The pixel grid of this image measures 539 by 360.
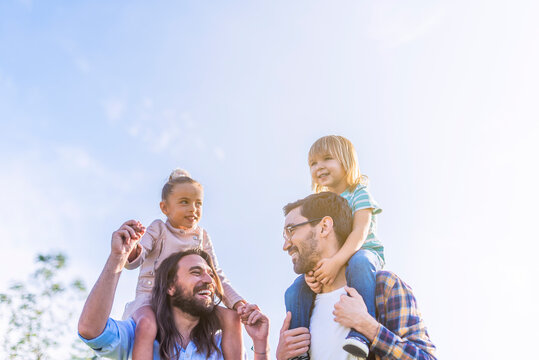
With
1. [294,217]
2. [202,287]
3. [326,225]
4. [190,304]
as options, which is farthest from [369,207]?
[190,304]

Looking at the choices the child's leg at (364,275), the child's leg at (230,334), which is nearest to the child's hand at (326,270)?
the child's leg at (364,275)

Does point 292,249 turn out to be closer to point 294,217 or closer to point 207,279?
point 294,217

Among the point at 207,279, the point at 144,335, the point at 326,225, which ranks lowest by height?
the point at 144,335

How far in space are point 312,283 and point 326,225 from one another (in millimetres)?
550

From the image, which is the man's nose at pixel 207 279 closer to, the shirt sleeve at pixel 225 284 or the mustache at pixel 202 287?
the mustache at pixel 202 287

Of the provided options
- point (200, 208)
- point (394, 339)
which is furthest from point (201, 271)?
point (394, 339)

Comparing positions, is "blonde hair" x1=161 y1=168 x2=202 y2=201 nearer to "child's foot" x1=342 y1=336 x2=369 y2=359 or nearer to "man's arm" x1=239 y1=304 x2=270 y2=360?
"man's arm" x1=239 y1=304 x2=270 y2=360

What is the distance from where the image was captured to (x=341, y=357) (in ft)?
12.9

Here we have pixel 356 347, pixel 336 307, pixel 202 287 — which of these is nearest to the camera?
pixel 356 347

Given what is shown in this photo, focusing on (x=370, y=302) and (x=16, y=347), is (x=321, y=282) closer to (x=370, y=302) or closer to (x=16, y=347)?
(x=370, y=302)

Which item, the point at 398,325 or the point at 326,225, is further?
the point at 326,225

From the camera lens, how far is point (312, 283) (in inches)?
178

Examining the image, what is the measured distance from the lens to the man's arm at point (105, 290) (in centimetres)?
412

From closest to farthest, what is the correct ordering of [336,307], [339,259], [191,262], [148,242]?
1. [336,307]
2. [339,259]
3. [191,262]
4. [148,242]
